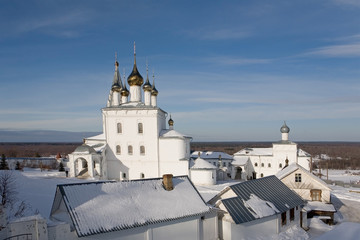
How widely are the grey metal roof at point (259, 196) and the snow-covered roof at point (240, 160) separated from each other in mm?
21875

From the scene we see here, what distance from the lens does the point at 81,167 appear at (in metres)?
30.2

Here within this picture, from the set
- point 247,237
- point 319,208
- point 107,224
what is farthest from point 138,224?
point 319,208

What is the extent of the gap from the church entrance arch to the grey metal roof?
19681 mm

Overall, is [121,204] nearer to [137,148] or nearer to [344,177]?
[137,148]

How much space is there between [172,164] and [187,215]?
59.5 ft

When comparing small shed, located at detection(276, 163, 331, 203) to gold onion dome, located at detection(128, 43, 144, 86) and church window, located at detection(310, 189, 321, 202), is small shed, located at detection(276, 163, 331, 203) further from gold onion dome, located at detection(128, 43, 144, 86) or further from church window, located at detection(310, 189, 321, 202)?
gold onion dome, located at detection(128, 43, 144, 86)

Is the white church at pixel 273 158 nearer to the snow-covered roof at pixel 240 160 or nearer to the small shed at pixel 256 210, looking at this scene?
the snow-covered roof at pixel 240 160

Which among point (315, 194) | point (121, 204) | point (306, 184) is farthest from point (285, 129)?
point (121, 204)

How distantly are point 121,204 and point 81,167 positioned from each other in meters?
21.1

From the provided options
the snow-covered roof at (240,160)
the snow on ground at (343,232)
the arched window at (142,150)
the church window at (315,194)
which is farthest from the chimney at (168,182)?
the snow-covered roof at (240,160)

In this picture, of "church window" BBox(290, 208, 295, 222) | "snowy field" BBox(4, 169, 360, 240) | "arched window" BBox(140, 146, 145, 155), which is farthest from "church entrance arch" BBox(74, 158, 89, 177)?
"church window" BBox(290, 208, 295, 222)

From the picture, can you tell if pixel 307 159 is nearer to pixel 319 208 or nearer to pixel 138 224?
pixel 319 208

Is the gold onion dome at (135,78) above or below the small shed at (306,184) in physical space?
Answer: above

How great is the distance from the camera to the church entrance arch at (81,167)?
28.7 meters
